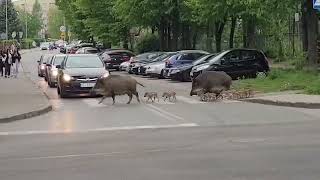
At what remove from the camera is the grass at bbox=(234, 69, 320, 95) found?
69.9ft

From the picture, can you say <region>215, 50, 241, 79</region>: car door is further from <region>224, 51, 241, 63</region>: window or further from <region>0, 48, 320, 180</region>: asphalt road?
<region>0, 48, 320, 180</region>: asphalt road

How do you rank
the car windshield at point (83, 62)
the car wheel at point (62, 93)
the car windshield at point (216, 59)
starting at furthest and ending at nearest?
the car windshield at point (216, 59), the car windshield at point (83, 62), the car wheel at point (62, 93)

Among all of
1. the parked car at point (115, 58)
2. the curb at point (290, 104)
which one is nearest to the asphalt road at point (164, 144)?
the curb at point (290, 104)

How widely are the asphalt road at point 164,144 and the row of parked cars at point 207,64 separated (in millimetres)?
9615

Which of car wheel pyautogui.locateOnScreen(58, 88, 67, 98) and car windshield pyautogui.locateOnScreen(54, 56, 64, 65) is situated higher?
car windshield pyautogui.locateOnScreen(54, 56, 64, 65)

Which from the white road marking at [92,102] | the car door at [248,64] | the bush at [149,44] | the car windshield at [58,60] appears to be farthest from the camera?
the bush at [149,44]

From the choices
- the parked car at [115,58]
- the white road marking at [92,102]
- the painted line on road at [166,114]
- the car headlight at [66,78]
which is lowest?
the painted line on road at [166,114]

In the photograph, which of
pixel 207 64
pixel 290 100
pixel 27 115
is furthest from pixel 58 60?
pixel 290 100

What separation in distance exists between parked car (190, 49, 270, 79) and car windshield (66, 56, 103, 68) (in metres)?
5.75

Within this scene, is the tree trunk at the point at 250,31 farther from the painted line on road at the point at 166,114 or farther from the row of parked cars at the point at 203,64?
the painted line on road at the point at 166,114

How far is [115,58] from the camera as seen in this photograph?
44656 millimetres

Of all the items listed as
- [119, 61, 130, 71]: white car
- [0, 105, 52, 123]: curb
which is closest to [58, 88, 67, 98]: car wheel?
[0, 105, 52, 123]: curb

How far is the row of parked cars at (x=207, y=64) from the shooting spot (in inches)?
1091

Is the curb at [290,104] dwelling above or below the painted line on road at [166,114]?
above
